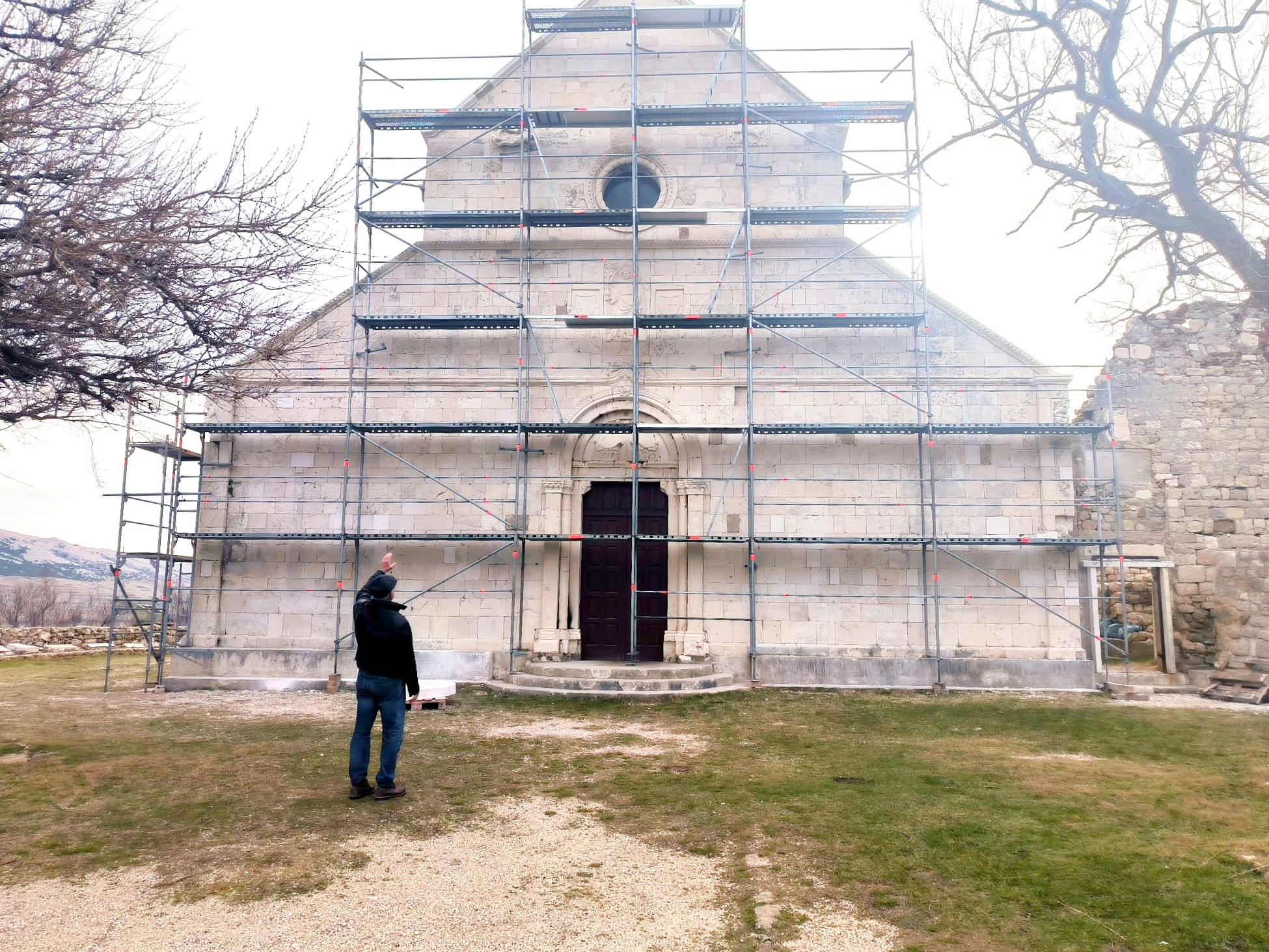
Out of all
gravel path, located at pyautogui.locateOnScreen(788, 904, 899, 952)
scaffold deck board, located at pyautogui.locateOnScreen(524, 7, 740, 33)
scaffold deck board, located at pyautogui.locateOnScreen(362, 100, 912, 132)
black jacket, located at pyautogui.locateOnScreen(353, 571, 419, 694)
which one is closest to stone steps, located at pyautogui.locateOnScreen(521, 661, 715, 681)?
black jacket, located at pyautogui.locateOnScreen(353, 571, 419, 694)

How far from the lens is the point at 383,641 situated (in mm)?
5543

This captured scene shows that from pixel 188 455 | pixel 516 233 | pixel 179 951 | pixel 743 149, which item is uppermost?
pixel 743 149

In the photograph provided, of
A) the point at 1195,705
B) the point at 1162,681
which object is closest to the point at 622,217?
the point at 1195,705

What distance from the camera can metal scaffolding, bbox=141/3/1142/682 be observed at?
11.9 metres

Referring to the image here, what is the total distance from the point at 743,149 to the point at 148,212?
923 centimetres

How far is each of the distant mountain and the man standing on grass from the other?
249ft

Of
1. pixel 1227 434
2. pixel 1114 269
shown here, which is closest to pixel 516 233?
pixel 1114 269

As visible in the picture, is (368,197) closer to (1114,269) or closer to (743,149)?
(743,149)

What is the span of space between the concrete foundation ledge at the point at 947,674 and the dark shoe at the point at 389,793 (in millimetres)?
6689

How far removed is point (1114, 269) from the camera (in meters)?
6.36

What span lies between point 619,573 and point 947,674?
4874mm

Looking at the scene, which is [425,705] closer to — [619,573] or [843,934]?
[619,573]

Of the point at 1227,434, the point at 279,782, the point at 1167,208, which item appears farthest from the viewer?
the point at 1227,434

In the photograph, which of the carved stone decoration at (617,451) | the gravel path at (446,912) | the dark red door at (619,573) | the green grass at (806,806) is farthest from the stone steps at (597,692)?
the gravel path at (446,912)
